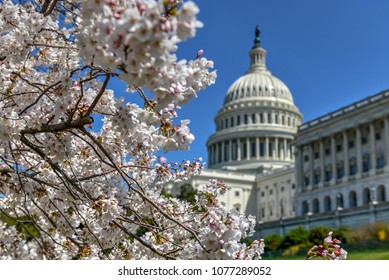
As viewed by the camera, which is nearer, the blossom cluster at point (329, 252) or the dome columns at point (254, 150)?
the blossom cluster at point (329, 252)

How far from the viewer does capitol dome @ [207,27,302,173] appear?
12912 centimetres

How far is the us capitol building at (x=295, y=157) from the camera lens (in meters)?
73.5

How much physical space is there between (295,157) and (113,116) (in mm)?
90235

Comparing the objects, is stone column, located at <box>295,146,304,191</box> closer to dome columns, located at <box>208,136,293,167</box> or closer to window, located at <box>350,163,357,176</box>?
window, located at <box>350,163,357,176</box>

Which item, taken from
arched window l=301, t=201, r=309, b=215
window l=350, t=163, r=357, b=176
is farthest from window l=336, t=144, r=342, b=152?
arched window l=301, t=201, r=309, b=215

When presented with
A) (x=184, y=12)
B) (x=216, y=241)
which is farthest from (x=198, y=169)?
(x=184, y=12)

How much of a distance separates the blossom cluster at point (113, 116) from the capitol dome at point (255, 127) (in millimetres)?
116293

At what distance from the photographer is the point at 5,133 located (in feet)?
23.5

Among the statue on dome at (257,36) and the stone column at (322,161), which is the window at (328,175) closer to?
the stone column at (322,161)

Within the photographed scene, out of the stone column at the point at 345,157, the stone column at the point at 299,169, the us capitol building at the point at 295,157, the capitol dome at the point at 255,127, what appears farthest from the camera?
the capitol dome at the point at 255,127

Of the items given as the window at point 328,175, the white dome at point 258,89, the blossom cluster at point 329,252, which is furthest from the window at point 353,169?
the blossom cluster at point 329,252

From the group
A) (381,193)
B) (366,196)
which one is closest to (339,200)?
(366,196)

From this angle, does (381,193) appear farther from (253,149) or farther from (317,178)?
(253,149)

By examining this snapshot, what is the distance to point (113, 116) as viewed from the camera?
21.7ft
